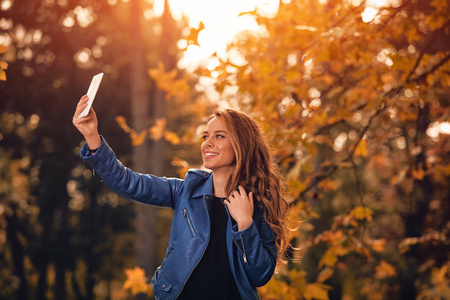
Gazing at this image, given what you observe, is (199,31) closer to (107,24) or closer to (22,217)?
(107,24)

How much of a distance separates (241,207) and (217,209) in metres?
0.22

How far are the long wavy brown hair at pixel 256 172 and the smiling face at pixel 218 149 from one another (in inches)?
1.3

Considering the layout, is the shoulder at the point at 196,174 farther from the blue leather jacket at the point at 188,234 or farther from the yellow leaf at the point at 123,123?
the yellow leaf at the point at 123,123

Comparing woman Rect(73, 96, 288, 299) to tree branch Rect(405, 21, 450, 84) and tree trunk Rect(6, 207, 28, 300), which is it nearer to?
tree branch Rect(405, 21, 450, 84)

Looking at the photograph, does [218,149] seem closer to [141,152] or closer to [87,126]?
[87,126]

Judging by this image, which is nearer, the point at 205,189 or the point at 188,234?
the point at 188,234

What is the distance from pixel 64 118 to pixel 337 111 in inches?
440

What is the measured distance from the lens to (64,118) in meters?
13.2

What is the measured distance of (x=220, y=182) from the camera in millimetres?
2436

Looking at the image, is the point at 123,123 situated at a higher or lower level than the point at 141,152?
higher

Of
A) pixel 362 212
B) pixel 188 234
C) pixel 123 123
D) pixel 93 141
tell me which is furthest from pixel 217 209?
pixel 123 123

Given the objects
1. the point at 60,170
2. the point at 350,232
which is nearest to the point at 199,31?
the point at 350,232

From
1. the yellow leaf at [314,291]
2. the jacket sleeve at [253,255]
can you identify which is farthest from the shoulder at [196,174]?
the yellow leaf at [314,291]

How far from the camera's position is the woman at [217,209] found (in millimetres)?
2115
